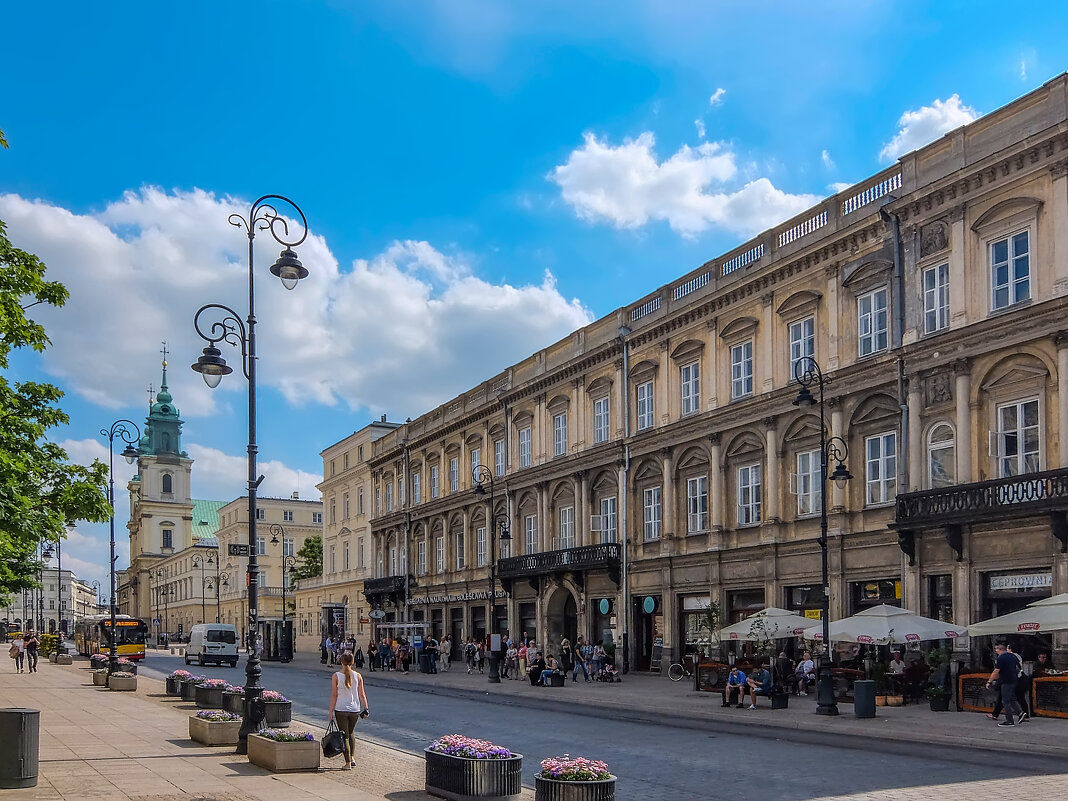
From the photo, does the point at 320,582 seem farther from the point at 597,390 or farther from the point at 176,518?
the point at 176,518

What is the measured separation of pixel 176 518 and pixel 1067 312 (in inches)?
5923

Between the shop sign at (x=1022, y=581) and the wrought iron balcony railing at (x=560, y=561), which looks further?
the wrought iron balcony railing at (x=560, y=561)

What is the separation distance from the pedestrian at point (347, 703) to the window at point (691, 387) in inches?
1009

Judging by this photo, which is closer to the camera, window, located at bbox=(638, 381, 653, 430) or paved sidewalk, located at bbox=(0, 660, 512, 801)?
paved sidewalk, located at bbox=(0, 660, 512, 801)

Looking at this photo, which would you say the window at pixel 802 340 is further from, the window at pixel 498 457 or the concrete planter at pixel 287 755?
the window at pixel 498 457

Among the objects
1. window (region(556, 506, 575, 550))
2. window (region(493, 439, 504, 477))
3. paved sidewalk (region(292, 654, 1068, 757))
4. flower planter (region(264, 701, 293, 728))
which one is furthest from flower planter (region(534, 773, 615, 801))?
window (region(493, 439, 504, 477))

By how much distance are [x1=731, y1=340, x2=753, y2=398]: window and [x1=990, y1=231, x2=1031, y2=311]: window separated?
1014cm

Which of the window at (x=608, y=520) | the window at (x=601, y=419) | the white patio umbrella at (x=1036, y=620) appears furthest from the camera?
the window at (x=601, y=419)

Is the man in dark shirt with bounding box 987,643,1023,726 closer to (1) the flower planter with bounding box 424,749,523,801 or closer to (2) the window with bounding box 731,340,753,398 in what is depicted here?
(1) the flower planter with bounding box 424,749,523,801

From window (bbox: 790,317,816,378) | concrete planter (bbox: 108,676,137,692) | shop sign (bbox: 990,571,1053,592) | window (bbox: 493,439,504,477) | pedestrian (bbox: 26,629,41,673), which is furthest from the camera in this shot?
window (bbox: 493,439,504,477)

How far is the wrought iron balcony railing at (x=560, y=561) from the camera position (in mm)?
44406

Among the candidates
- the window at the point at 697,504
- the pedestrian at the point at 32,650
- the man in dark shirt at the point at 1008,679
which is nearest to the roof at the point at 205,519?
the pedestrian at the point at 32,650

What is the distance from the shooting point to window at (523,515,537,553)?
5231 centimetres

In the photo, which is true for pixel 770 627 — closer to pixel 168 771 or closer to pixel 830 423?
pixel 830 423
